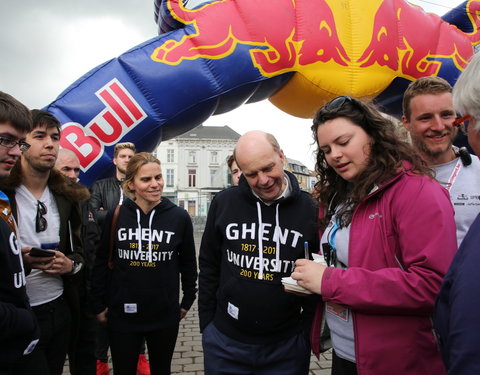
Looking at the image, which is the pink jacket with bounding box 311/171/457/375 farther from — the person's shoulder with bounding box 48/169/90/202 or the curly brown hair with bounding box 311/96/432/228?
the person's shoulder with bounding box 48/169/90/202

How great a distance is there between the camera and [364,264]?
Result: 51.1 inches

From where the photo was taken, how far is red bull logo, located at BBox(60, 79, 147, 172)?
3.83m

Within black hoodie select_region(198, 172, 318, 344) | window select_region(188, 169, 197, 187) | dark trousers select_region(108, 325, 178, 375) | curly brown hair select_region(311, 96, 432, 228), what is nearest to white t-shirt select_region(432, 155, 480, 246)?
curly brown hair select_region(311, 96, 432, 228)

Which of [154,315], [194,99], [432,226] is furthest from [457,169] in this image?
[194,99]

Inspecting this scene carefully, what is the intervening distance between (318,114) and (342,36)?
3599 mm

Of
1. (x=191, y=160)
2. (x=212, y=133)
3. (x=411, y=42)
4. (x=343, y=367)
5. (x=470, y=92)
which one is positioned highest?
(x=212, y=133)

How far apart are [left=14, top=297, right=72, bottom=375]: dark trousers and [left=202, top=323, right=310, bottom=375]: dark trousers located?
100 cm

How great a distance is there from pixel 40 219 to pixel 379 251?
197 centimetres

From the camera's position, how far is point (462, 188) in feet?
6.13

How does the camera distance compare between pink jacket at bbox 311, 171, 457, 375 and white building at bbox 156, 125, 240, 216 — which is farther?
Result: white building at bbox 156, 125, 240, 216

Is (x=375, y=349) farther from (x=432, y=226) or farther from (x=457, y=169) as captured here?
(x=457, y=169)

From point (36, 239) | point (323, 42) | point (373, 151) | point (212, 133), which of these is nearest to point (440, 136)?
point (373, 151)

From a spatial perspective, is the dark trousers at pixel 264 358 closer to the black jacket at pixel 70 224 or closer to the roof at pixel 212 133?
the black jacket at pixel 70 224

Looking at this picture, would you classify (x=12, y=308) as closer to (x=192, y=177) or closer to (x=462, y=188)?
(x=462, y=188)
